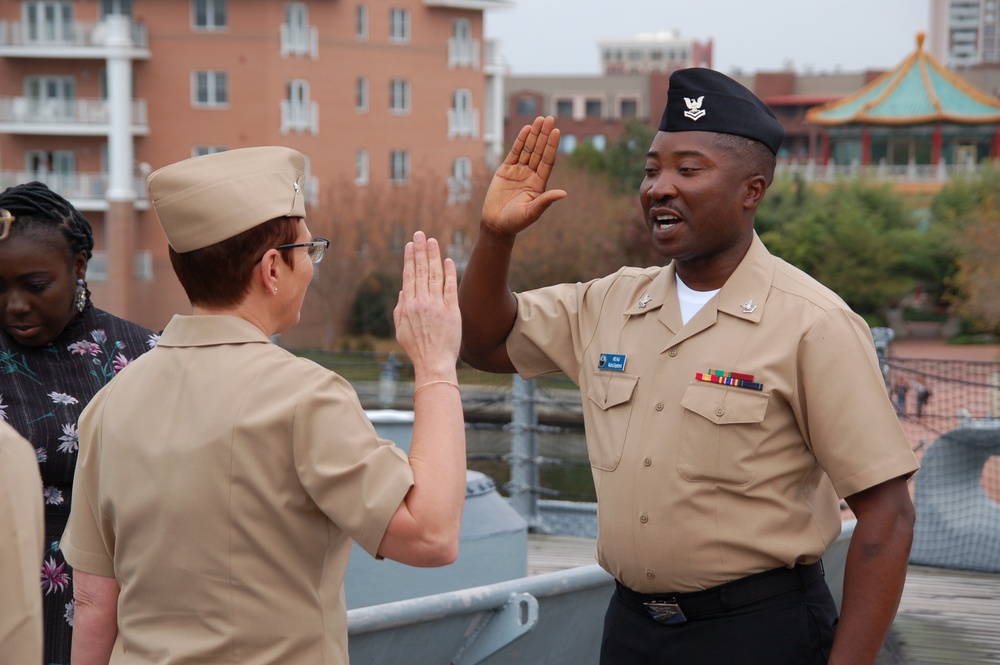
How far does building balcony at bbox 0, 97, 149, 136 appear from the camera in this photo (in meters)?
34.0

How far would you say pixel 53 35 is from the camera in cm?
3450

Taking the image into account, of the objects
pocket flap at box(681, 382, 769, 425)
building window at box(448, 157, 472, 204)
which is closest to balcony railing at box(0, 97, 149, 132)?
building window at box(448, 157, 472, 204)

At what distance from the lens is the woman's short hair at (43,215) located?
2.91 metres

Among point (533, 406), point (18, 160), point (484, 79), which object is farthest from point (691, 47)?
point (533, 406)

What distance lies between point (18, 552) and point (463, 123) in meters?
37.0

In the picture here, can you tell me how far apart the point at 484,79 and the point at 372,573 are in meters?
35.8

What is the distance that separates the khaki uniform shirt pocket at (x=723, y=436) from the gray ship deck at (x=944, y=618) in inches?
107

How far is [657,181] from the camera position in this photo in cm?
282

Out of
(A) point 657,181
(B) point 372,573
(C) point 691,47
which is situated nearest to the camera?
(A) point 657,181

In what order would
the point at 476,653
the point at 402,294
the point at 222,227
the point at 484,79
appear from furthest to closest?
the point at 484,79
the point at 476,653
the point at 402,294
the point at 222,227

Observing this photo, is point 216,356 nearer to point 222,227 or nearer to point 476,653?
point 222,227

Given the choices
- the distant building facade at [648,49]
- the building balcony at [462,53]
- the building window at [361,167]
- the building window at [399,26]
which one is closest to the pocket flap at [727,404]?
the building window at [361,167]

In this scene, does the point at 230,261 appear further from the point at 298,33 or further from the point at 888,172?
the point at 888,172

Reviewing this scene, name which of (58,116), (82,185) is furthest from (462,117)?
(58,116)
